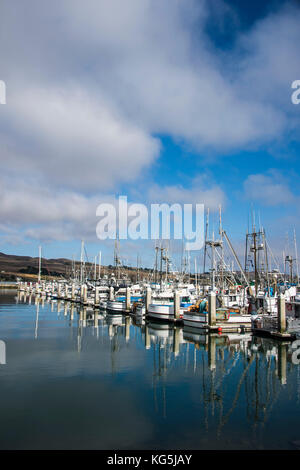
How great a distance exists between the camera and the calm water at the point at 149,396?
42.3 ft

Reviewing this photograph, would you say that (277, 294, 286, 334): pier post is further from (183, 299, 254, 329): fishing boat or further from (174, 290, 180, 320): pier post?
(174, 290, 180, 320): pier post

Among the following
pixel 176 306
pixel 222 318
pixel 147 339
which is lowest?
pixel 147 339

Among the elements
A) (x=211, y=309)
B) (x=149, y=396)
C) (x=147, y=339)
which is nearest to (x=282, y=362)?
(x=149, y=396)

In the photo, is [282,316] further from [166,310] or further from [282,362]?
[166,310]

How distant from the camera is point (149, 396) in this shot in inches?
703

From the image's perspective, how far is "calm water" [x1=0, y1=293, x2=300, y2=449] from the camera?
1290 centimetres

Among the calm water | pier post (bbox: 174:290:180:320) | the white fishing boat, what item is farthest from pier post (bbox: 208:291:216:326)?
the white fishing boat

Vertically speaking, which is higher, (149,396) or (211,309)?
(211,309)

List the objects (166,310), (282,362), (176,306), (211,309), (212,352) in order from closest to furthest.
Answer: (282,362)
(212,352)
(211,309)
(176,306)
(166,310)

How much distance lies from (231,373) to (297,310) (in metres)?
19.5

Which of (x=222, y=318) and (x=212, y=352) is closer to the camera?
(x=212, y=352)

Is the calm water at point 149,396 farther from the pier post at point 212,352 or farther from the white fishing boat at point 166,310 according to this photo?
the white fishing boat at point 166,310

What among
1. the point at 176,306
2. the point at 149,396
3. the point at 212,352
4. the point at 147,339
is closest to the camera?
the point at 149,396
